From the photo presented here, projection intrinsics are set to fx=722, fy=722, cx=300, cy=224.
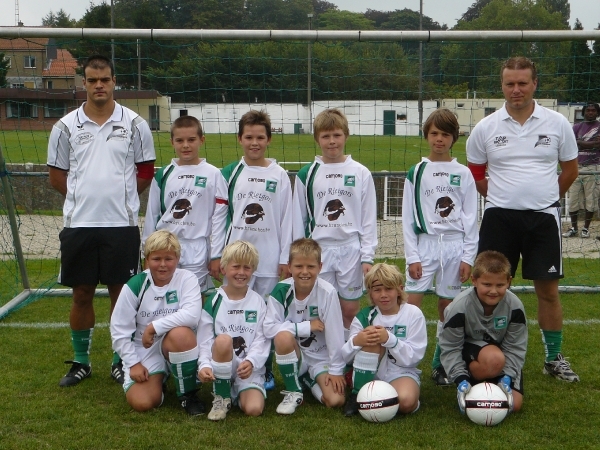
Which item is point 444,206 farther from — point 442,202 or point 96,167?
point 96,167

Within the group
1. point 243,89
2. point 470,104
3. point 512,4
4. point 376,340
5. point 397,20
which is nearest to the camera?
point 376,340

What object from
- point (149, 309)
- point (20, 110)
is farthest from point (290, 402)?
point (20, 110)

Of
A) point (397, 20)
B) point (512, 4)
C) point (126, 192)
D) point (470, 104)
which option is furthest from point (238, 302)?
point (397, 20)

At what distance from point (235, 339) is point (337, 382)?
65 centimetres

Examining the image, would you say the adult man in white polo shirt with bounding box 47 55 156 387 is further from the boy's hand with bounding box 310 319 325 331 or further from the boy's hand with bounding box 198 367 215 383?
the boy's hand with bounding box 310 319 325 331

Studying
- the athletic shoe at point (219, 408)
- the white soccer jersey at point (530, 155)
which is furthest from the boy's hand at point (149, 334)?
the white soccer jersey at point (530, 155)

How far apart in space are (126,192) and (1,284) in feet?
12.5

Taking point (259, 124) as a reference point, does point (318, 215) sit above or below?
below

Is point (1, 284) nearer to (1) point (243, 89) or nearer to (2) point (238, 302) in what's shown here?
(1) point (243, 89)

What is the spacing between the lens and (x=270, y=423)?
3887mm

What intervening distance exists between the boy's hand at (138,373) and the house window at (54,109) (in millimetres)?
3808

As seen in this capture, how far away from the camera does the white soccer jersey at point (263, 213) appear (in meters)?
4.65

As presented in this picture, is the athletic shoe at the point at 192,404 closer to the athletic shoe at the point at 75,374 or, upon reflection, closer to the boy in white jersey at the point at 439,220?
the athletic shoe at the point at 75,374

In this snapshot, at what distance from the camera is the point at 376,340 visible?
4031 millimetres
